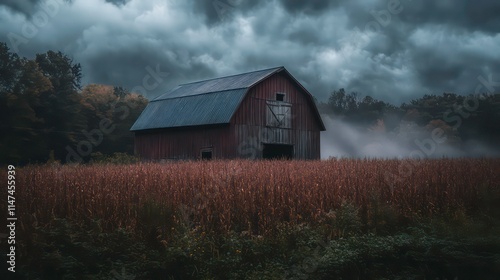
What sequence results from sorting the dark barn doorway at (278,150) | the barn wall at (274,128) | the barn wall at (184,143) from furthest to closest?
the dark barn doorway at (278,150) → the barn wall at (274,128) → the barn wall at (184,143)

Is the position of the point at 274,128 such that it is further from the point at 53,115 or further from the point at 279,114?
the point at 53,115

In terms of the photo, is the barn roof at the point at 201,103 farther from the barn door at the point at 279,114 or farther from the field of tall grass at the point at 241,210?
the field of tall grass at the point at 241,210

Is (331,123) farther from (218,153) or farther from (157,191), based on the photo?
(157,191)

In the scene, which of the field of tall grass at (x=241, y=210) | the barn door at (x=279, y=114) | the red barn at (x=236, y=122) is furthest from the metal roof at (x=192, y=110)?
the field of tall grass at (x=241, y=210)

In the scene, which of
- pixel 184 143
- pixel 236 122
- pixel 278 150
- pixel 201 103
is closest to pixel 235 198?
pixel 236 122

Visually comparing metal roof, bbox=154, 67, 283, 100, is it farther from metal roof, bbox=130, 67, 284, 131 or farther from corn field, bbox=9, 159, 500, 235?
corn field, bbox=9, 159, 500, 235

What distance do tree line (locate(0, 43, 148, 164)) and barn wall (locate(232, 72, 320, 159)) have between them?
47.6 ft

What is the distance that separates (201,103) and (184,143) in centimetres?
240

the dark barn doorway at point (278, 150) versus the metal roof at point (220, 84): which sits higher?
the metal roof at point (220, 84)

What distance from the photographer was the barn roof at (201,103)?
79.5 ft

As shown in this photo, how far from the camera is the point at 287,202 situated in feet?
30.1

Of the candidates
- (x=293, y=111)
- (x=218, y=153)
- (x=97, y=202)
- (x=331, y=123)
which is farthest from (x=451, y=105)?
(x=97, y=202)

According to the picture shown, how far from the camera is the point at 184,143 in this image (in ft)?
84.8

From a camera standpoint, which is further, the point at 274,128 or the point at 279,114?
the point at 279,114
